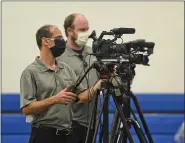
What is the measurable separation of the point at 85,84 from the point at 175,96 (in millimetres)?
1959

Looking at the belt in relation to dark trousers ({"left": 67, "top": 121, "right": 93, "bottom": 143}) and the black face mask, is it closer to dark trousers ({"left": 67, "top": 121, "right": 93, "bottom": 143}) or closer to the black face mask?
dark trousers ({"left": 67, "top": 121, "right": 93, "bottom": 143})

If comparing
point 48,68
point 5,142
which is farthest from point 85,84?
point 5,142

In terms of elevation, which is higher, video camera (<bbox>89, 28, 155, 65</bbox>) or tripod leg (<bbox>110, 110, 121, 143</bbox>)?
video camera (<bbox>89, 28, 155, 65</bbox>)

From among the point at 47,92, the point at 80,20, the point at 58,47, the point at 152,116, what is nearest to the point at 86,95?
the point at 47,92

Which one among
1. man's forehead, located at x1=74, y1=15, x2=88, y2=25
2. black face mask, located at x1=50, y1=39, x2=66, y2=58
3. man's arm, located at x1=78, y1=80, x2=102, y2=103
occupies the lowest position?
man's arm, located at x1=78, y1=80, x2=102, y2=103

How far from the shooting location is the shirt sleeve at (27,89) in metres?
2.54

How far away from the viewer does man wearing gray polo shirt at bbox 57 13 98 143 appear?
9.65 feet

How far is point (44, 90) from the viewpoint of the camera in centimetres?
259

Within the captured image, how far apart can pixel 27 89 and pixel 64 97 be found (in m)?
0.27

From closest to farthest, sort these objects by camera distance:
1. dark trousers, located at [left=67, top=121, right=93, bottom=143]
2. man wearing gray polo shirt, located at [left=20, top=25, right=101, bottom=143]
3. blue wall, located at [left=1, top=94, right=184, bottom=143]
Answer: man wearing gray polo shirt, located at [left=20, top=25, right=101, bottom=143]
dark trousers, located at [left=67, top=121, right=93, bottom=143]
blue wall, located at [left=1, top=94, right=184, bottom=143]

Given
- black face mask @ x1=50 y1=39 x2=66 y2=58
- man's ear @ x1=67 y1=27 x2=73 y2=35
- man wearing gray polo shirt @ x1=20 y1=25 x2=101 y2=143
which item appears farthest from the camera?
man's ear @ x1=67 y1=27 x2=73 y2=35

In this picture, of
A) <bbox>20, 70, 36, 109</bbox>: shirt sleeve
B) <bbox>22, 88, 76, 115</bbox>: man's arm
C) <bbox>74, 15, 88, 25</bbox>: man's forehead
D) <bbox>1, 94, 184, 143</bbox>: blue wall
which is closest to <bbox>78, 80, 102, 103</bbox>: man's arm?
<bbox>22, 88, 76, 115</bbox>: man's arm

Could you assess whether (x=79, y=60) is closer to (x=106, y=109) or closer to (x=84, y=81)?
(x=84, y=81)

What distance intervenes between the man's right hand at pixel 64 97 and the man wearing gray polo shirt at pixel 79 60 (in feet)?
1.43
